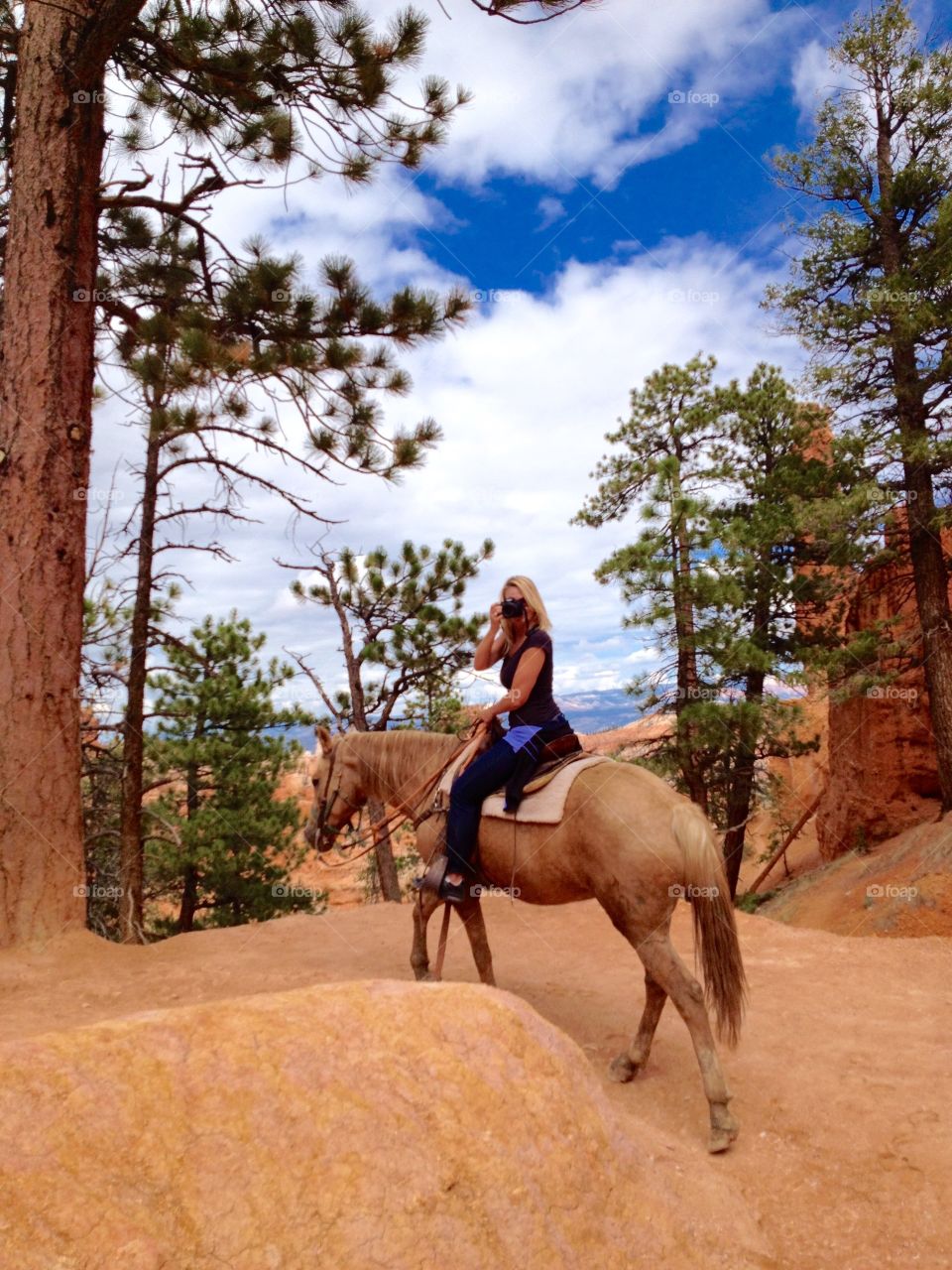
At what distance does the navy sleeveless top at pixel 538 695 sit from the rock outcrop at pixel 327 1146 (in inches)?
105

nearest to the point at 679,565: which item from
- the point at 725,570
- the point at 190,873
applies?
the point at 725,570

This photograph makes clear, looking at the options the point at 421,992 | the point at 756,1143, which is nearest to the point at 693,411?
the point at 756,1143

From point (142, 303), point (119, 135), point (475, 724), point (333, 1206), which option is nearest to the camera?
point (333, 1206)

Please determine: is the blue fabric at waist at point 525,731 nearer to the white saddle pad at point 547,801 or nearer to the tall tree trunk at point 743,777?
the white saddle pad at point 547,801

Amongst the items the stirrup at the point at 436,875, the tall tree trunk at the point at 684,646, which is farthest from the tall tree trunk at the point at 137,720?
the tall tree trunk at the point at 684,646

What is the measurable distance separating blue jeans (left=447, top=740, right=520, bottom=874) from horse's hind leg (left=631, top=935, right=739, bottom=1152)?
1.29 metres

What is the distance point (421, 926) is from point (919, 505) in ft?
40.8

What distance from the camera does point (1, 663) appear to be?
7090 mm

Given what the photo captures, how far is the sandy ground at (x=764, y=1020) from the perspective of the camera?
3766mm

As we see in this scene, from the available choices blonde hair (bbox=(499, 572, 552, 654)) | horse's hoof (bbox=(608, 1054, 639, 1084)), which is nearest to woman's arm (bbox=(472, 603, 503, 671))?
blonde hair (bbox=(499, 572, 552, 654))

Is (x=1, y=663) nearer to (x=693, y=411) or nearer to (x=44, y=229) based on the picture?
(x=44, y=229)

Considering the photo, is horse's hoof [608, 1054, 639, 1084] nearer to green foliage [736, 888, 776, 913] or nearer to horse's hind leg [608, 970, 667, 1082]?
horse's hind leg [608, 970, 667, 1082]

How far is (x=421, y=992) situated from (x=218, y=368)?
637 cm

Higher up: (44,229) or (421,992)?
(44,229)
